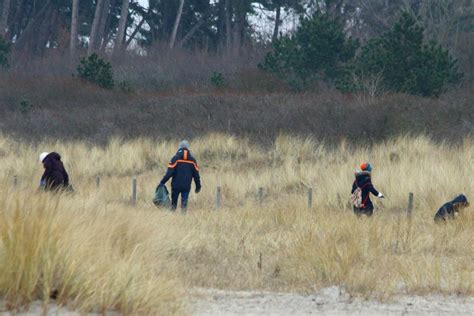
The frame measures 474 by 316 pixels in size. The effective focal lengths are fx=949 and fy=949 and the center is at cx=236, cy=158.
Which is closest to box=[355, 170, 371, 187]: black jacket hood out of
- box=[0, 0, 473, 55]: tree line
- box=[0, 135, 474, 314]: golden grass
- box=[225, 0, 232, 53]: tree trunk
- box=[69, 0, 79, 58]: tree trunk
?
box=[0, 135, 474, 314]: golden grass

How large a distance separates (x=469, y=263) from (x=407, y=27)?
65.7 feet

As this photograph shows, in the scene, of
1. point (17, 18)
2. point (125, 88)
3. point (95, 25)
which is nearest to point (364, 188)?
point (125, 88)

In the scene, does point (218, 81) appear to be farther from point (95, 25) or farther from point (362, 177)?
point (362, 177)

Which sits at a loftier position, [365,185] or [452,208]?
[365,185]

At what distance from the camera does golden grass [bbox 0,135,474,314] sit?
6770 millimetres

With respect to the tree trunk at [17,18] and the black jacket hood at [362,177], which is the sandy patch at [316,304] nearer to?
the black jacket hood at [362,177]

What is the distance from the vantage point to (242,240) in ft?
38.0

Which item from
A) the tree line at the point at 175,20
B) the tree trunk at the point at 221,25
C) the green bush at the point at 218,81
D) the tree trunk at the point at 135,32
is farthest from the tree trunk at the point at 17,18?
the green bush at the point at 218,81

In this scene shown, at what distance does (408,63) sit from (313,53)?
16.9ft

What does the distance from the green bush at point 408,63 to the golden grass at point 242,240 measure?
6994 millimetres

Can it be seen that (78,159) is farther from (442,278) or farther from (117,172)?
(442,278)

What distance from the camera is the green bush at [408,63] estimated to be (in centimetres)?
2948

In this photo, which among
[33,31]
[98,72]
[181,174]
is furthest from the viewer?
[33,31]

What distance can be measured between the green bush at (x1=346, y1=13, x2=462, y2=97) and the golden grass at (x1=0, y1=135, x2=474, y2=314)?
6.99m
